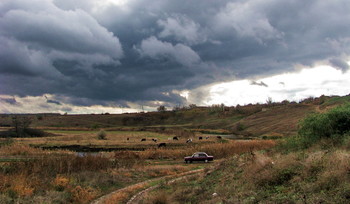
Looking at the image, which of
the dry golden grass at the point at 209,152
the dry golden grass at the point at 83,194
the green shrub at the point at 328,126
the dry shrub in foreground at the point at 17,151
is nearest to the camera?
the dry golden grass at the point at 83,194

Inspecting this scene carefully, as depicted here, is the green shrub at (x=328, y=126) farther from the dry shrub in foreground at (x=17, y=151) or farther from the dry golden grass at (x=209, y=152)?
the dry shrub in foreground at (x=17, y=151)

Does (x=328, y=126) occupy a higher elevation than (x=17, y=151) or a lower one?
higher

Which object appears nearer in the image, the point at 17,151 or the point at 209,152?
the point at 17,151

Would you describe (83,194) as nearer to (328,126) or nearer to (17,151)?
(328,126)

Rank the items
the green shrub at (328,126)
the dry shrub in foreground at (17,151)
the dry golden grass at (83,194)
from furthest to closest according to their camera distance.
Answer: the dry shrub in foreground at (17,151)
the green shrub at (328,126)
the dry golden grass at (83,194)

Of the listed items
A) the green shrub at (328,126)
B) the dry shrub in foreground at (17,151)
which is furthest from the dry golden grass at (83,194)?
the dry shrub in foreground at (17,151)

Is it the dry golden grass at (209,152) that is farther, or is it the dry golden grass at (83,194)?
the dry golden grass at (209,152)

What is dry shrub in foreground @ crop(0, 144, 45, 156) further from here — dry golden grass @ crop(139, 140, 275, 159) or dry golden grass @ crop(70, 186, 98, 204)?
→ dry golden grass @ crop(70, 186, 98, 204)

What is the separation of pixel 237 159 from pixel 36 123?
187 metres

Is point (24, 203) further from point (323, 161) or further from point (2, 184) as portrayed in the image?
point (323, 161)

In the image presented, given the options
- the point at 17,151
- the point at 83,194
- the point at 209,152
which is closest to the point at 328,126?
the point at 83,194

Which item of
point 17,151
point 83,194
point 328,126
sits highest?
point 328,126

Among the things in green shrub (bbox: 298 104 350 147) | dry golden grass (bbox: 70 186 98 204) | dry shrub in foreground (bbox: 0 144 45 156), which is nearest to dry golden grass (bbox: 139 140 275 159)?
dry shrub in foreground (bbox: 0 144 45 156)

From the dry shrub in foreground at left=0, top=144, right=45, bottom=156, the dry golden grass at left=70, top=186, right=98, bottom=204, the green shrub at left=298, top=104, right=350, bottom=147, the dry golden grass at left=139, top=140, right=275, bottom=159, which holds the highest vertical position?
the green shrub at left=298, top=104, right=350, bottom=147
